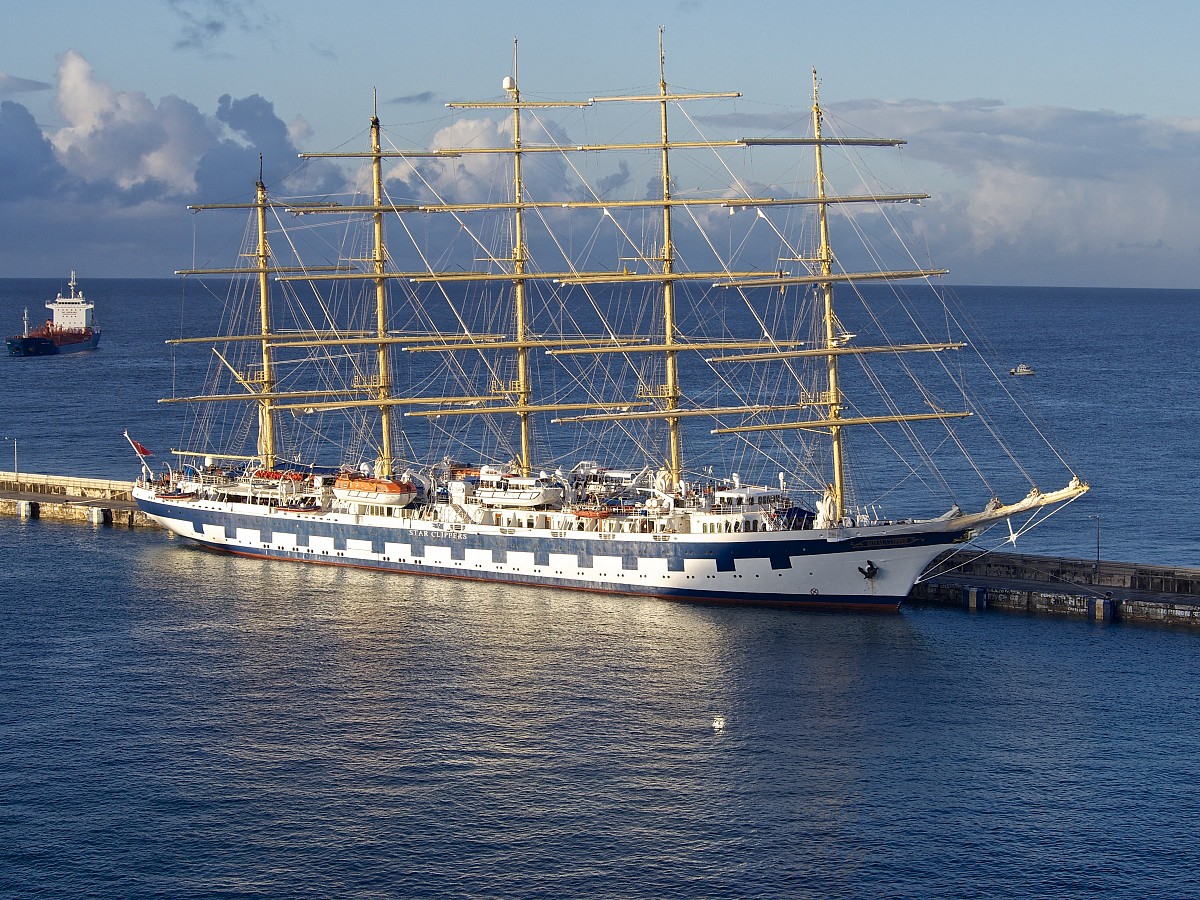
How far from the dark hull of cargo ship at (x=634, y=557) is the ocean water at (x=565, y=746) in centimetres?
143

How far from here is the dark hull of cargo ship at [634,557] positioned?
70.4 meters

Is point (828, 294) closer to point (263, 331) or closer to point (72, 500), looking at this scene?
point (263, 331)

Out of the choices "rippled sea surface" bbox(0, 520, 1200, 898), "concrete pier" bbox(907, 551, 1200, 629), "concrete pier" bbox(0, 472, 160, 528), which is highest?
"concrete pier" bbox(0, 472, 160, 528)

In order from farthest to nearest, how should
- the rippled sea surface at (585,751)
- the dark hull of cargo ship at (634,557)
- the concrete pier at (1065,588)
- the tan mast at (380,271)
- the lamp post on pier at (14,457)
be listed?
the lamp post on pier at (14,457)
the tan mast at (380,271)
the dark hull of cargo ship at (634,557)
the concrete pier at (1065,588)
the rippled sea surface at (585,751)

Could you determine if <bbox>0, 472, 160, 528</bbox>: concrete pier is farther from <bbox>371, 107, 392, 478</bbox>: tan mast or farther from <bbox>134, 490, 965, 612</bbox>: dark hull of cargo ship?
<bbox>371, 107, 392, 478</bbox>: tan mast

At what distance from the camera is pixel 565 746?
51.5 m

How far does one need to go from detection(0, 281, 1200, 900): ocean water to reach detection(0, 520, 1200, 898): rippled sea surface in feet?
0.45

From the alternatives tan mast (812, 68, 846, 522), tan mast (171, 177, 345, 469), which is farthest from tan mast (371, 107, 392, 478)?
tan mast (812, 68, 846, 522)

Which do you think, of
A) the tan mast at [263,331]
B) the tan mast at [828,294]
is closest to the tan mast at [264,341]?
the tan mast at [263,331]

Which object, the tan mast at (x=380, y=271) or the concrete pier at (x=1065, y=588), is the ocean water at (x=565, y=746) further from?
the tan mast at (x=380, y=271)

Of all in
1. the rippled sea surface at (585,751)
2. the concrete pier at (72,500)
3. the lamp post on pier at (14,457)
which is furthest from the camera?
the lamp post on pier at (14,457)

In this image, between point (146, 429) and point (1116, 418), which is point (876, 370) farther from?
point (146, 429)

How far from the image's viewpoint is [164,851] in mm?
43969

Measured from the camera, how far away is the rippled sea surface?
4303cm
